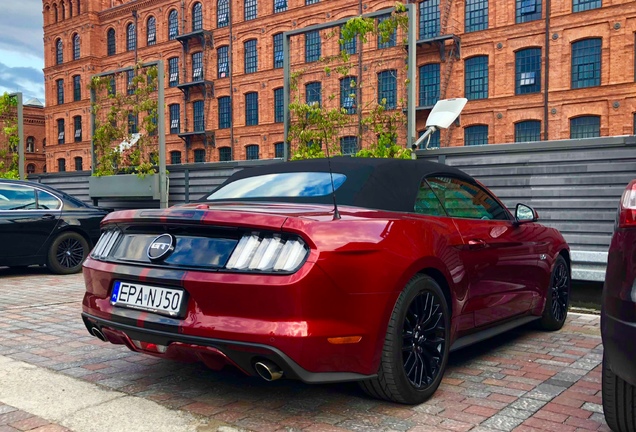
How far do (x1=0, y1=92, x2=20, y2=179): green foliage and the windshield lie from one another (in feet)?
48.5

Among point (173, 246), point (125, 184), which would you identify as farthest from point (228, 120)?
point (173, 246)

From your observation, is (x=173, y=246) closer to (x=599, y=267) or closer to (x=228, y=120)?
(x=599, y=267)

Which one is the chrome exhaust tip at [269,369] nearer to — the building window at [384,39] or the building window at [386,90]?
the building window at [386,90]

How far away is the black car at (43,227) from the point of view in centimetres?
915

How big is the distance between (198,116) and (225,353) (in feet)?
138

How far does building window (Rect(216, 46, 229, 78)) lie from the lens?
4259cm

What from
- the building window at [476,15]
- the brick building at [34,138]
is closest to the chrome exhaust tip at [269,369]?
the building window at [476,15]

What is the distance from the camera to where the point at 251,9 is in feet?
136

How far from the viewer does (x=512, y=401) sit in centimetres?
357

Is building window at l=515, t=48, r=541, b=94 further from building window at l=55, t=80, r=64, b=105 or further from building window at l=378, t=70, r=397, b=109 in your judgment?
building window at l=55, t=80, r=64, b=105

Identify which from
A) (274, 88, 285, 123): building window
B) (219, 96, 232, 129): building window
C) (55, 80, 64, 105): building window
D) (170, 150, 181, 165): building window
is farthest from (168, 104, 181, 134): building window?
(55, 80, 64, 105): building window

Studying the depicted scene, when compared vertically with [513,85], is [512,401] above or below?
below

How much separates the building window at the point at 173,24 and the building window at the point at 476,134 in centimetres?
2371

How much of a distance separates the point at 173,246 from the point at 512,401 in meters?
2.13
